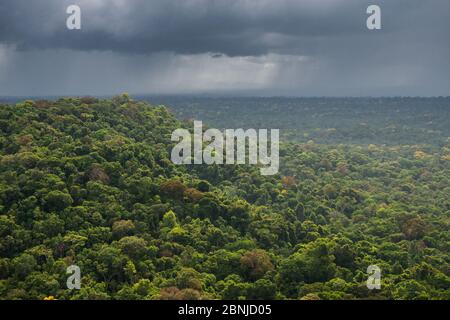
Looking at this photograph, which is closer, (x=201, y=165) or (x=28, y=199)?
(x=28, y=199)

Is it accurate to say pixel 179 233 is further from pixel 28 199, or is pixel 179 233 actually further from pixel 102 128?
pixel 102 128

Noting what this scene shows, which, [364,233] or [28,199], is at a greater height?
[28,199]

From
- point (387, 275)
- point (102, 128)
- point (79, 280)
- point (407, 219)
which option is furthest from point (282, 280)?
point (102, 128)

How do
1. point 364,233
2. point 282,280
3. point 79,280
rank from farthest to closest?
1. point 364,233
2. point 282,280
3. point 79,280

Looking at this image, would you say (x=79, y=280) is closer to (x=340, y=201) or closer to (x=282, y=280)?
(x=282, y=280)

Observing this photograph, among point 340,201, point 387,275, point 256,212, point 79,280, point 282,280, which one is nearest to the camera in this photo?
point 79,280

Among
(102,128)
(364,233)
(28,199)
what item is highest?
(102,128)

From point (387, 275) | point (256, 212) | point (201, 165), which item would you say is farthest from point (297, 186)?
point (387, 275)
